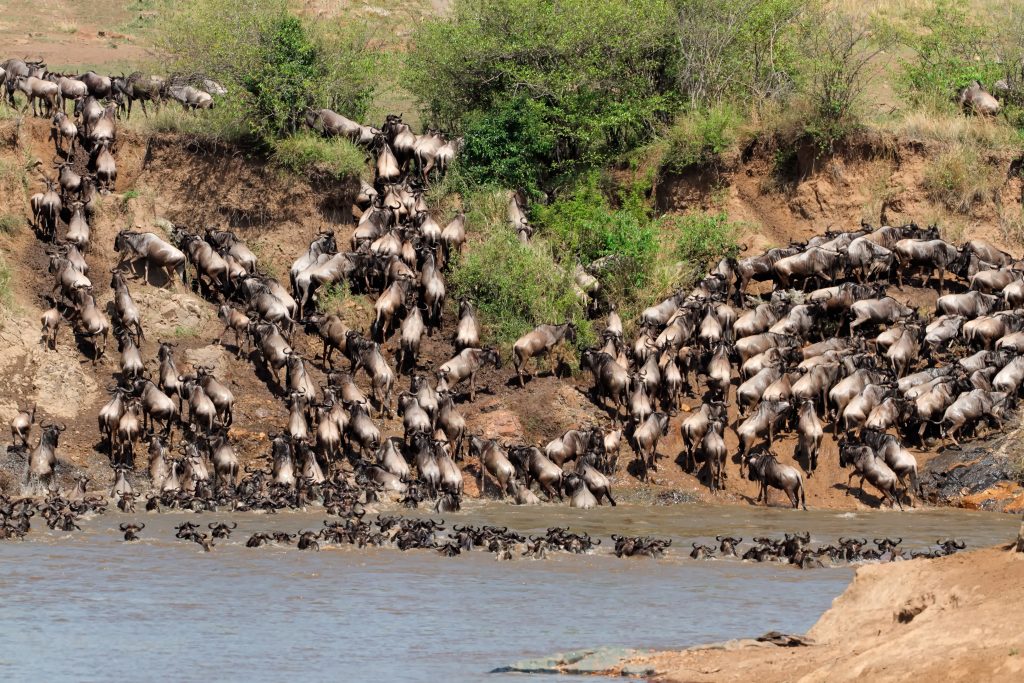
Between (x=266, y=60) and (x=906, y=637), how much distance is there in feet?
69.4

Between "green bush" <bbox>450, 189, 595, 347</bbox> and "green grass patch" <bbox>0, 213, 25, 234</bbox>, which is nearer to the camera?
"green grass patch" <bbox>0, 213, 25, 234</bbox>

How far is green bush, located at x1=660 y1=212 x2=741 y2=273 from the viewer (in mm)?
27547

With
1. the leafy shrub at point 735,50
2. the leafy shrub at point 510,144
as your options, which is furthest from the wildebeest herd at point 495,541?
the leafy shrub at point 735,50

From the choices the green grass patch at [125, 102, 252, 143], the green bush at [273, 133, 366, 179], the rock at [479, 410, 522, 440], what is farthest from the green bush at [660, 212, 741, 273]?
the green grass patch at [125, 102, 252, 143]

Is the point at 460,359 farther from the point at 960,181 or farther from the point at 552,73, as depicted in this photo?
the point at 960,181

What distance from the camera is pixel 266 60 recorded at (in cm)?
2831

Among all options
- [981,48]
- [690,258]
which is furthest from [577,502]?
[981,48]

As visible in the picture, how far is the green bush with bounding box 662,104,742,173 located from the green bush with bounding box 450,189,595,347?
4066 millimetres

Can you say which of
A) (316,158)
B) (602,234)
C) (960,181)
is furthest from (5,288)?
(960,181)

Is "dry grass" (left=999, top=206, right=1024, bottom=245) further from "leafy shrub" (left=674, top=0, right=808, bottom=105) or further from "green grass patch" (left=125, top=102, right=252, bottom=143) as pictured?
"green grass patch" (left=125, top=102, right=252, bottom=143)

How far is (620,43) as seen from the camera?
1147 inches

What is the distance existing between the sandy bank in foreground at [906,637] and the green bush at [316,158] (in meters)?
17.5

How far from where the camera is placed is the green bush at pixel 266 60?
27891 millimetres

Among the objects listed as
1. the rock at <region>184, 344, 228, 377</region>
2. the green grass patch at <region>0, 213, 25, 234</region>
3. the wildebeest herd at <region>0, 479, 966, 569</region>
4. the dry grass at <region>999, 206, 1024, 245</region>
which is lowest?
the wildebeest herd at <region>0, 479, 966, 569</region>
